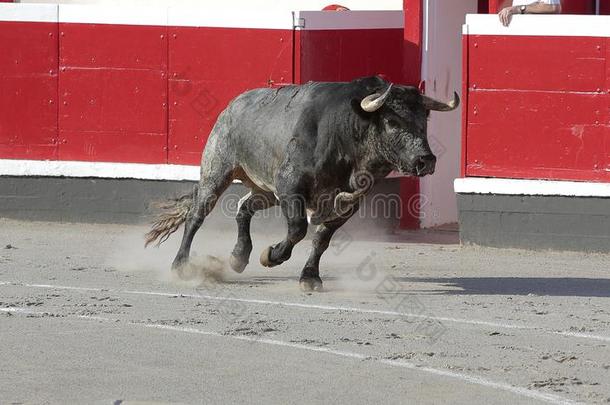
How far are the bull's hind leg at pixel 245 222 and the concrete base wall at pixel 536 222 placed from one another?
1.75 m

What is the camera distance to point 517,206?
10.5 m

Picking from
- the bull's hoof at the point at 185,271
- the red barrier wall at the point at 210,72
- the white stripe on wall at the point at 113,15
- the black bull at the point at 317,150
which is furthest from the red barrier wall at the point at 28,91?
the bull's hoof at the point at 185,271

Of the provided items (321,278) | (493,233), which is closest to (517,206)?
(493,233)

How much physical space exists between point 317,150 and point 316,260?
62cm

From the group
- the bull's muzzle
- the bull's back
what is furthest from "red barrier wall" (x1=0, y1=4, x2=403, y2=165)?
the bull's muzzle

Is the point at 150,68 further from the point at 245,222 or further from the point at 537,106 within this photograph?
the point at 537,106

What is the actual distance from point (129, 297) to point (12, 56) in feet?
13.0

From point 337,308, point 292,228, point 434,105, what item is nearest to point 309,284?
point 292,228

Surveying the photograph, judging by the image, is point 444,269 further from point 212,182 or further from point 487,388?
point 487,388

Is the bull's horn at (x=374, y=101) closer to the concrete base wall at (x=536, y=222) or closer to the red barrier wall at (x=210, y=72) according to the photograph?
the concrete base wall at (x=536, y=222)

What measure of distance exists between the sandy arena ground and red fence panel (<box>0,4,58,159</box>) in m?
1.21

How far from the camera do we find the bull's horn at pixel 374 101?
8.27m

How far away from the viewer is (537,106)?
1050cm

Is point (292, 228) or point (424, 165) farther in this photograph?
point (292, 228)
